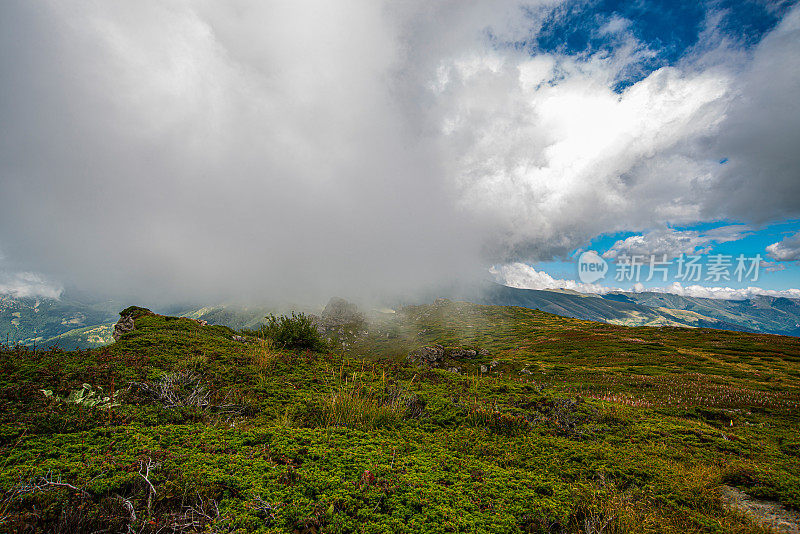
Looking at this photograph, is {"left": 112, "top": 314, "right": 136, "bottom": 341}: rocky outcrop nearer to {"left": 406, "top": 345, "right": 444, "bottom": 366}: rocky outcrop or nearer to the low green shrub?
the low green shrub

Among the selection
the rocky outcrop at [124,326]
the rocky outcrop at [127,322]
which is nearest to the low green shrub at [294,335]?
the rocky outcrop at [127,322]

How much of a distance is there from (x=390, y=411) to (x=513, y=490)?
3.25 metres

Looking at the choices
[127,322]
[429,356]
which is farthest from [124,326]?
[429,356]

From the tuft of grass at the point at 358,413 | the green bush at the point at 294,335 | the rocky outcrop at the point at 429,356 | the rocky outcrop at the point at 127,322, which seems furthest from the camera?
the rocky outcrop at the point at 429,356

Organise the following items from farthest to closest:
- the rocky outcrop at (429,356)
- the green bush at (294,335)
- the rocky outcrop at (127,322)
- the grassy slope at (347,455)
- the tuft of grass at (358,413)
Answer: the rocky outcrop at (429,356) < the rocky outcrop at (127,322) < the green bush at (294,335) < the tuft of grass at (358,413) < the grassy slope at (347,455)

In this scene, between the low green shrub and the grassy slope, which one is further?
the low green shrub

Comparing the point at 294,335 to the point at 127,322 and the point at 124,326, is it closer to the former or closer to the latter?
the point at 124,326

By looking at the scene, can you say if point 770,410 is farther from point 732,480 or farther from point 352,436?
point 352,436

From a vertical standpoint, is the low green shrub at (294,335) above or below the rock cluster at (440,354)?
above

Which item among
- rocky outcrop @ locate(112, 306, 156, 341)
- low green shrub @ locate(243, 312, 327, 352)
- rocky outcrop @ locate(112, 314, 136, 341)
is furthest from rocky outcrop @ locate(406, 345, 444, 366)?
rocky outcrop @ locate(112, 314, 136, 341)

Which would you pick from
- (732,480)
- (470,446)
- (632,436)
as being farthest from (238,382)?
(732,480)

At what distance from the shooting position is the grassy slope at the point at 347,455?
3854mm

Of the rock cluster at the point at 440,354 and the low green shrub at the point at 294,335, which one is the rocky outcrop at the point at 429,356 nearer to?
the rock cluster at the point at 440,354

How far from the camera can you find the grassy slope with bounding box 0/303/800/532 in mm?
3854
